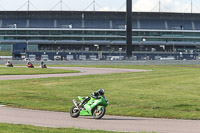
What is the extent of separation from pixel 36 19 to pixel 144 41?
4131cm

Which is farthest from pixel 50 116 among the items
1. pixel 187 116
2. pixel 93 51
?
pixel 93 51

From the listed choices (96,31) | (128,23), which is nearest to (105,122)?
(128,23)

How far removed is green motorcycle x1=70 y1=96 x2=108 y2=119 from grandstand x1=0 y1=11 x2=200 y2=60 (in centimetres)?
13112

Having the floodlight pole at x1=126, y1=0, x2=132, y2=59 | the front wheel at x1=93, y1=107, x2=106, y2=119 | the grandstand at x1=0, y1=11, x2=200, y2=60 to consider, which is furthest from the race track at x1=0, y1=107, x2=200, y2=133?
the grandstand at x1=0, y1=11, x2=200, y2=60

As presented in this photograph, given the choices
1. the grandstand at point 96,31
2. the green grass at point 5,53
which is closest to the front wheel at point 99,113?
the grandstand at point 96,31

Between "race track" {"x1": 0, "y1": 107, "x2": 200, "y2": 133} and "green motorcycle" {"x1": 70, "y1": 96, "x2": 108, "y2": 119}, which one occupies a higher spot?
"green motorcycle" {"x1": 70, "y1": 96, "x2": 108, "y2": 119}

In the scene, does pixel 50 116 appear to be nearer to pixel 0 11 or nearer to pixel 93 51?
pixel 93 51

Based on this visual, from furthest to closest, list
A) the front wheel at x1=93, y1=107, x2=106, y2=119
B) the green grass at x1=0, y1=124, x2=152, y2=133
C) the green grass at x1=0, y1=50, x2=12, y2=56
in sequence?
1. the green grass at x1=0, y1=50, x2=12, y2=56
2. the front wheel at x1=93, y1=107, x2=106, y2=119
3. the green grass at x1=0, y1=124, x2=152, y2=133

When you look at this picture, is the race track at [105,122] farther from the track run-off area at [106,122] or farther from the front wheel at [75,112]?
the front wheel at [75,112]

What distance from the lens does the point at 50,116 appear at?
17172mm

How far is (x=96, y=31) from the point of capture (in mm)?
152625

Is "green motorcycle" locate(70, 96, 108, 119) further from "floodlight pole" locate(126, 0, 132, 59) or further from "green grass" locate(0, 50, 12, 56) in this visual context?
"green grass" locate(0, 50, 12, 56)

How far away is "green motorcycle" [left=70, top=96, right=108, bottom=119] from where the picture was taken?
53.1 ft

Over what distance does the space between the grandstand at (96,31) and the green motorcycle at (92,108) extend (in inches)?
5162
